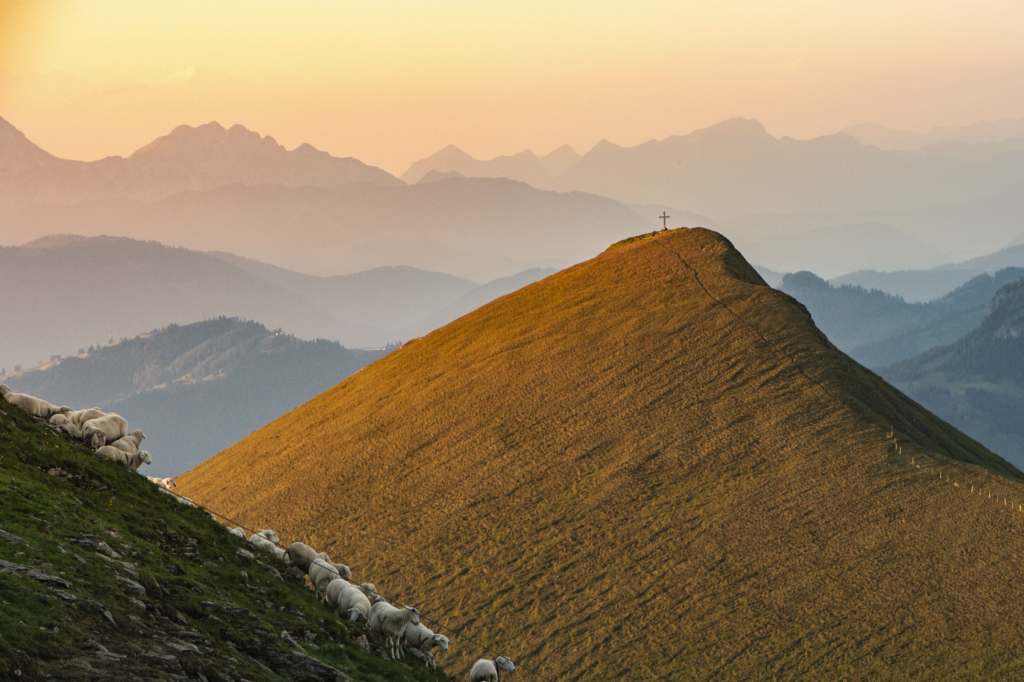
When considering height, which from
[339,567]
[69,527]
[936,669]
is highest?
[69,527]

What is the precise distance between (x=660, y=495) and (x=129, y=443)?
33.8 meters

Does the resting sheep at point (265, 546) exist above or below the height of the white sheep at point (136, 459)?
below

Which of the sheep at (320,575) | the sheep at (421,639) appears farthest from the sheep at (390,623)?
the sheep at (320,575)

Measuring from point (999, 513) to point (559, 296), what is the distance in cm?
4490

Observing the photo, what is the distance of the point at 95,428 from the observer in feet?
108

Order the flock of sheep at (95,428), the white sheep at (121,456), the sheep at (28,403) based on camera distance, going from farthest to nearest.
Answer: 1. the flock of sheep at (95,428)
2. the white sheep at (121,456)
3. the sheep at (28,403)

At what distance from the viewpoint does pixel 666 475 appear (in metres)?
58.1

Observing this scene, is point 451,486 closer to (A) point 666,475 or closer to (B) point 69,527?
(A) point 666,475

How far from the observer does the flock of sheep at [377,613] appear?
29.2 metres

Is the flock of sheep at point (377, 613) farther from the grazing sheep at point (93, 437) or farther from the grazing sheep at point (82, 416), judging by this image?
the grazing sheep at point (82, 416)

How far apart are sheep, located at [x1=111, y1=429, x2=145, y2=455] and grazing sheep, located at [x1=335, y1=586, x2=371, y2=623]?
10.1 meters

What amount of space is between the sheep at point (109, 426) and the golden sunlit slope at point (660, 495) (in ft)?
65.0

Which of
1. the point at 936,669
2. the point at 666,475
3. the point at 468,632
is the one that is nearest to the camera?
the point at 936,669

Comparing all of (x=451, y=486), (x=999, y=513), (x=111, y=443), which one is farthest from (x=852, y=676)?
(x=111, y=443)
